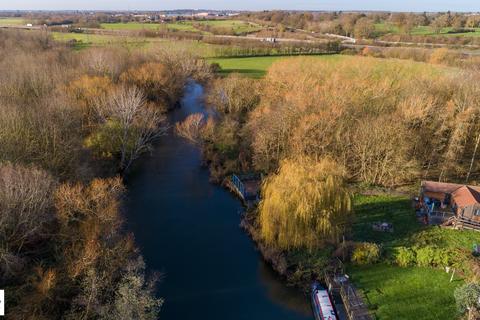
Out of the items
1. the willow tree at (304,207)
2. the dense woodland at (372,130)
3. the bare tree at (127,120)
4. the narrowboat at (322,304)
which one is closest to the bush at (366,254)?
the willow tree at (304,207)

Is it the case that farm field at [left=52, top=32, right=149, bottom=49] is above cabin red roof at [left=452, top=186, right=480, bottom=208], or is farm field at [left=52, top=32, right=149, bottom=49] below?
above

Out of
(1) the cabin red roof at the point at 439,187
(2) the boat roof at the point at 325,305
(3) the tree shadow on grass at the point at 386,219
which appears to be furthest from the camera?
(1) the cabin red roof at the point at 439,187

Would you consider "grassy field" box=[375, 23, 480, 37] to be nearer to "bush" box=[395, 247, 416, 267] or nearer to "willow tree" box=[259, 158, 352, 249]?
"bush" box=[395, 247, 416, 267]

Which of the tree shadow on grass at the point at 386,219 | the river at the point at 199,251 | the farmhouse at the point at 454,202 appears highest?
the farmhouse at the point at 454,202

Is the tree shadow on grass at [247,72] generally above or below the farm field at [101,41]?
below

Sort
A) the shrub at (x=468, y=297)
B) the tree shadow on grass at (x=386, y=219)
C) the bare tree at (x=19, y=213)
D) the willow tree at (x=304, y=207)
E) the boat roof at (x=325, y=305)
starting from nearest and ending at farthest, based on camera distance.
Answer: the bare tree at (x=19, y=213) → the shrub at (x=468, y=297) → the boat roof at (x=325, y=305) → the willow tree at (x=304, y=207) → the tree shadow on grass at (x=386, y=219)

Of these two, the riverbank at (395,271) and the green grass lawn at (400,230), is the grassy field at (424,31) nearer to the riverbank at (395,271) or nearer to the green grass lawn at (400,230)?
the green grass lawn at (400,230)

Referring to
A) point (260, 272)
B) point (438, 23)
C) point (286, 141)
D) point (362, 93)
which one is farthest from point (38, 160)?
point (438, 23)

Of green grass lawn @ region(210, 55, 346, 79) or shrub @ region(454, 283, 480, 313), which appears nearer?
shrub @ region(454, 283, 480, 313)

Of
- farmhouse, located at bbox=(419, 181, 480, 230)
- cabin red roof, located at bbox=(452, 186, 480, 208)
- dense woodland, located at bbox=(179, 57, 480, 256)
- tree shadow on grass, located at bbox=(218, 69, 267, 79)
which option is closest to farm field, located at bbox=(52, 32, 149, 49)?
tree shadow on grass, located at bbox=(218, 69, 267, 79)
